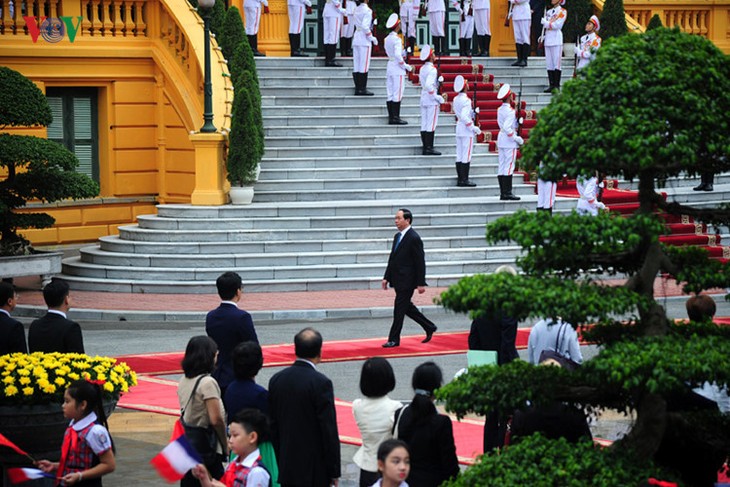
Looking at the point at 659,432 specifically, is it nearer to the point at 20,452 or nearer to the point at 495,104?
the point at 20,452

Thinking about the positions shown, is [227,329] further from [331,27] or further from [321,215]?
[331,27]

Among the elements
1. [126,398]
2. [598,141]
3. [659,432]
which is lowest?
[126,398]

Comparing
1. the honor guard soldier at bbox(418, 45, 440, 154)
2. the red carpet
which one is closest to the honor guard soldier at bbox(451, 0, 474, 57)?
the honor guard soldier at bbox(418, 45, 440, 154)

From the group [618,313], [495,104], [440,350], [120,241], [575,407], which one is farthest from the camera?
[495,104]

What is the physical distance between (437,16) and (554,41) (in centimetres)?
307

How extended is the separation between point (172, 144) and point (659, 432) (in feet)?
65.2

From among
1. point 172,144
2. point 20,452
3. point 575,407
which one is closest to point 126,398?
point 20,452

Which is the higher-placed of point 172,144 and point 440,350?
point 172,144

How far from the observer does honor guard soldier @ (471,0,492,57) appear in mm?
30875

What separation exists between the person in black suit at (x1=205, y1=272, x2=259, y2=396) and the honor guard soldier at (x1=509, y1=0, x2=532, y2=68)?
20.7 metres

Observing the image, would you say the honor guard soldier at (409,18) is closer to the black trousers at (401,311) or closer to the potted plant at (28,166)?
the potted plant at (28,166)

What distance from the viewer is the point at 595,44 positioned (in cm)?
2909

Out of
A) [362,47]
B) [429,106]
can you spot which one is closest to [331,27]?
[362,47]

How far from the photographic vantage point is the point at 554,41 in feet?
94.8
